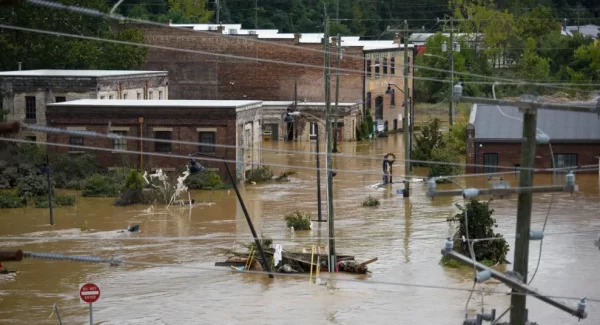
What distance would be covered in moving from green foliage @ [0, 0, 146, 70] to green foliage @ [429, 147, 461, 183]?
77.4 feet

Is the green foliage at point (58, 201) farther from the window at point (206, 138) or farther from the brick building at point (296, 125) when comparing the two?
the brick building at point (296, 125)

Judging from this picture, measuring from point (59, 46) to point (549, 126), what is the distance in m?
28.6

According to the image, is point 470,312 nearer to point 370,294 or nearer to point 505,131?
point 370,294

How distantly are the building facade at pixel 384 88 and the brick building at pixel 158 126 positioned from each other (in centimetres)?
1959

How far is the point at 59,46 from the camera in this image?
2625 inches

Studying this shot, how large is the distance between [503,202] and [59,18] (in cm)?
3205

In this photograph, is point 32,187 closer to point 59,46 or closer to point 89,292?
point 89,292

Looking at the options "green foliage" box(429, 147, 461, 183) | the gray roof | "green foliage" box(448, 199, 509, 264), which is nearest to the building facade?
"green foliage" box(429, 147, 461, 183)

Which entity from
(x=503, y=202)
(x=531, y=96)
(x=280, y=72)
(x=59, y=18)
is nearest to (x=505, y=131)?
(x=503, y=202)

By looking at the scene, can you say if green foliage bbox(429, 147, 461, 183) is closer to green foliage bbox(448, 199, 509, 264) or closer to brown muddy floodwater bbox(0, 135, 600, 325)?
brown muddy floodwater bbox(0, 135, 600, 325)

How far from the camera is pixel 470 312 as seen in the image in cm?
2592

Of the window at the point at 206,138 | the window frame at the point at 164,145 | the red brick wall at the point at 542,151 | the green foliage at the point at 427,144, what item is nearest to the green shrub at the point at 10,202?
the window frame at the point at 164,145

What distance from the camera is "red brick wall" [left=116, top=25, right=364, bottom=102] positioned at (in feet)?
226

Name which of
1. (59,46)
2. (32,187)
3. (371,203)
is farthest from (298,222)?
(59,46)
